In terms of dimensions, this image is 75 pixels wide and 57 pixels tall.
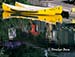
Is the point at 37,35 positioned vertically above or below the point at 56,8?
below

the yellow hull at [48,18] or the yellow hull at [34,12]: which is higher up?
the yellow hull at [34,12]

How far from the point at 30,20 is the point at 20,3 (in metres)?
0.17

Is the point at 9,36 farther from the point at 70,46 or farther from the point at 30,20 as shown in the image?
the point at 70,46

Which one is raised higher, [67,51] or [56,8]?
[56,8]

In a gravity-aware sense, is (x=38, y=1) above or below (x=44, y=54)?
above

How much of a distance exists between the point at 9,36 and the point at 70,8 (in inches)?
23.0

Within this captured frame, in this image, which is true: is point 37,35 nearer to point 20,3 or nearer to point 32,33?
point 32,33

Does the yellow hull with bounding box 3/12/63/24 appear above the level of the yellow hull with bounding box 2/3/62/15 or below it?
below

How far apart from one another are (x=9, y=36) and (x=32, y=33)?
202mm

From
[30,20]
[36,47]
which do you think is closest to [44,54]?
[36,47]

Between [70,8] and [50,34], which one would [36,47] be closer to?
[50,34]

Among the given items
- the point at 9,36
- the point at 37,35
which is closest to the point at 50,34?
the point at 37,35

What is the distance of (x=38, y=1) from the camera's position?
12.4 ft

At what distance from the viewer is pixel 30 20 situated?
12.3ft
